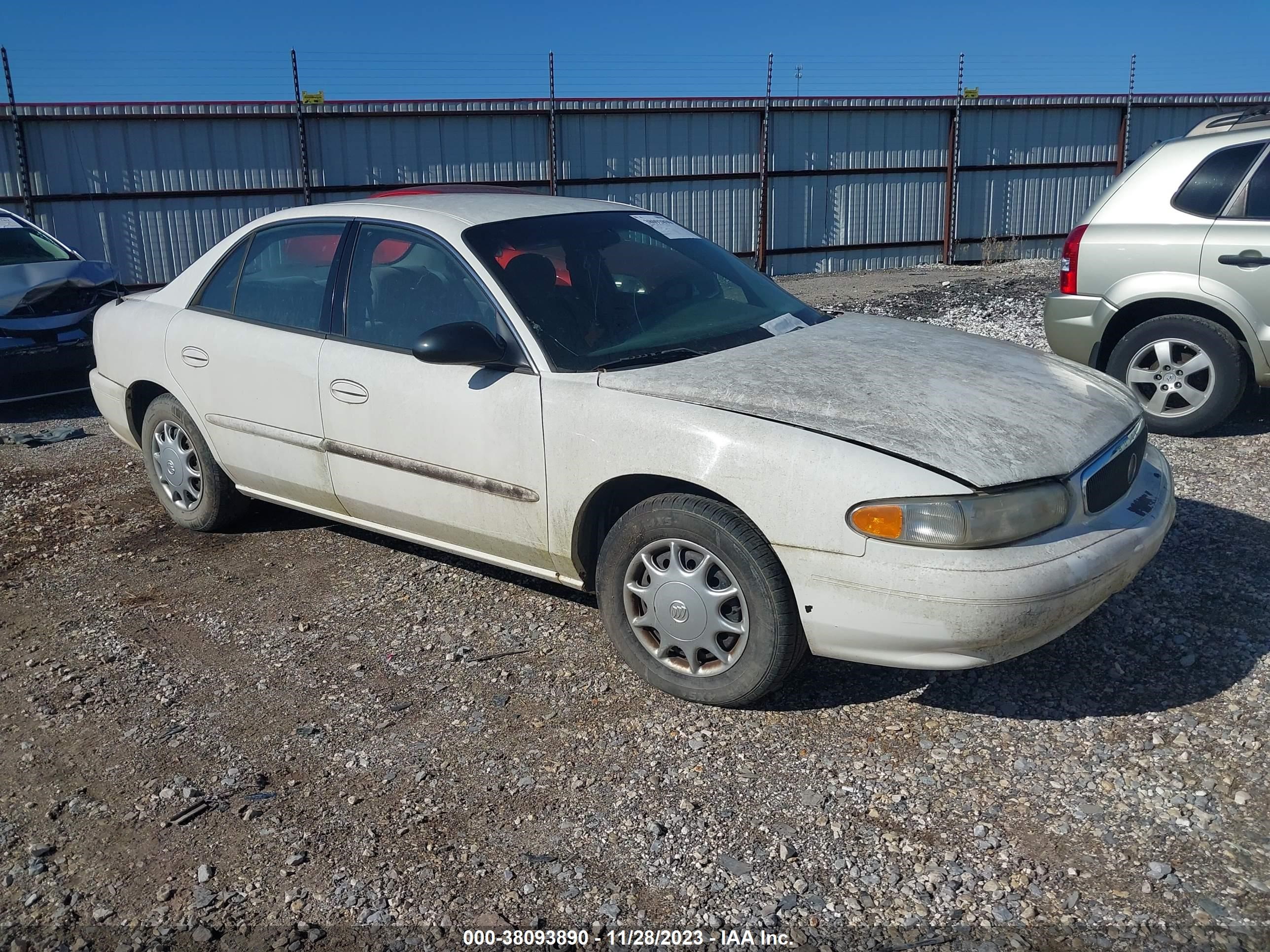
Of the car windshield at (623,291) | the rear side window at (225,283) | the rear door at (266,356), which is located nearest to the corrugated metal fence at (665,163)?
the rear side window at (225,283)

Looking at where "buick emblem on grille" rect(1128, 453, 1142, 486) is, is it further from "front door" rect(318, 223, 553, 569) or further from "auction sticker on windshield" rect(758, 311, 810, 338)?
"front door" rect(318, 223, 553, 569)

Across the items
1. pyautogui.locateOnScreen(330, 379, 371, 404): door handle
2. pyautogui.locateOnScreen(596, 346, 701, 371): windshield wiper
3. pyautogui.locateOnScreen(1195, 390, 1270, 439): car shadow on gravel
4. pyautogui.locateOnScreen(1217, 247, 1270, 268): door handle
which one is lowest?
pyautogui.locateOnScreen(1195, 390, 1270, 439): car shadow on gravel

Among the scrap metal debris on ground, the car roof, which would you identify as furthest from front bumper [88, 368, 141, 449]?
the scrap metal debris on ground

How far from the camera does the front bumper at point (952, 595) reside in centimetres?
317

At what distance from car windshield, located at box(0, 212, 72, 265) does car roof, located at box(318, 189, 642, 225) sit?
4.89 meters

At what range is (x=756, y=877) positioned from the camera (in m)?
2.86

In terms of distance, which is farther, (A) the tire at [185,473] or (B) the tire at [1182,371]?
(B) the tire at [1182,371]

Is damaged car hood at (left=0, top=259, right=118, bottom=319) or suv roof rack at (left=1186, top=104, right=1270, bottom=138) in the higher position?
suv roof rack at (left=1186, top=104, right=1270, bottom=138)

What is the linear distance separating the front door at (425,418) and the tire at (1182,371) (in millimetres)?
4260

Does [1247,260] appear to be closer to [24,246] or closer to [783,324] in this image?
[783,324]

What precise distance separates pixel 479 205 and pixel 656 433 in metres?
1.64

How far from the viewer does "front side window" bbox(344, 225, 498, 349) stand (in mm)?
4273

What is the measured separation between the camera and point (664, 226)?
4.93 metres

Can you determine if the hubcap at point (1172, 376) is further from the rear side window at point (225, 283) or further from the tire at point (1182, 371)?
the rear side window at point (225, 283)
